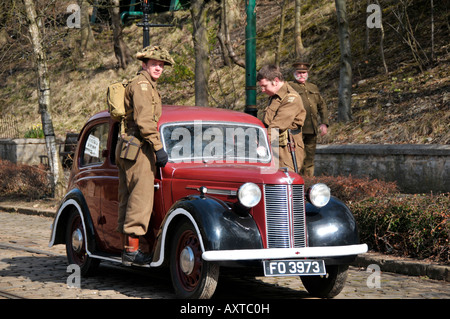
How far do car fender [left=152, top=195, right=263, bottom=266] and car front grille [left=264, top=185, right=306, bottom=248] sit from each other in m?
0.14

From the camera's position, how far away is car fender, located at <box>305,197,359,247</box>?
6723mm

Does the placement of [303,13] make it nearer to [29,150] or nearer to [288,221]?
[29,150]

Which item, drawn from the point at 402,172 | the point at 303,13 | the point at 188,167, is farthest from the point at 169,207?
the point at 303,13

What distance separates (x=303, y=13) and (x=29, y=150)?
34.3 ft

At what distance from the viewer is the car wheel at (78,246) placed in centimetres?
830

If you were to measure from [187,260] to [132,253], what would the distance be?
0.90 meters

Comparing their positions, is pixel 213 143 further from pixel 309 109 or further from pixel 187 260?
pixel 309 109

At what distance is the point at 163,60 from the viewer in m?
7.63

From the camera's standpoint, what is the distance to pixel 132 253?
Result: 7.32m

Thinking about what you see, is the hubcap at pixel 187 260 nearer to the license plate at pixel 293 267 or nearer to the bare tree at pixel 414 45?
the license plate at pixel 293 267

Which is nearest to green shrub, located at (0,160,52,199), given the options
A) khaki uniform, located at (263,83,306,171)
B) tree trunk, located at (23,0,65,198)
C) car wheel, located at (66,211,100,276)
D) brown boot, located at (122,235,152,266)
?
tree trunk, located at (23,0,65,198)

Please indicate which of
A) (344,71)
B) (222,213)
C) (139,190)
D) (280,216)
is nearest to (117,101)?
(139,190)

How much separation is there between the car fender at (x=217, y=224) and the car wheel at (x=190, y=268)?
0.46 feet

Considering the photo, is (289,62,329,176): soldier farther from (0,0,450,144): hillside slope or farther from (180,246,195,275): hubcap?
(180,246,195,275): hubcap
